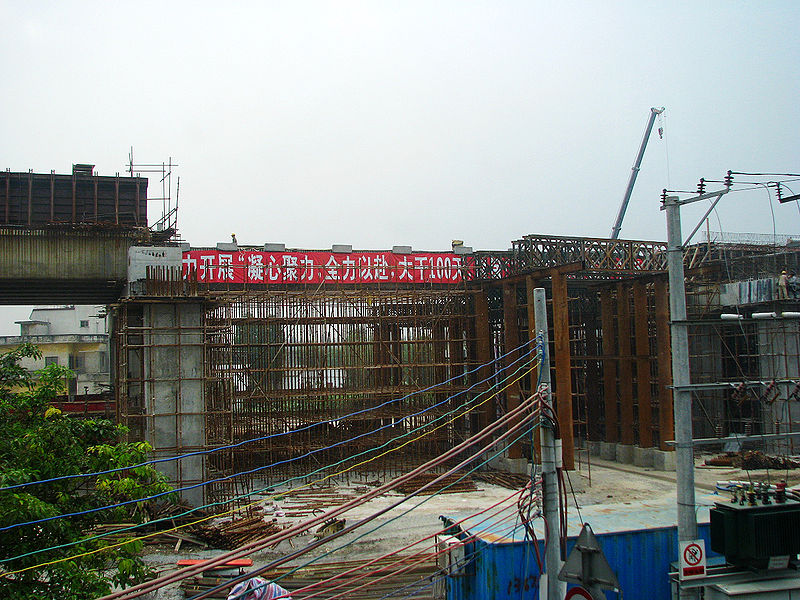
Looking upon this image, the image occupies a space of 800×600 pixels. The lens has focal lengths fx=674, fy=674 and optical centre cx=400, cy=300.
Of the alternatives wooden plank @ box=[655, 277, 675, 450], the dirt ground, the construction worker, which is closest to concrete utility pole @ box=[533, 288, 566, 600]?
the construction worker

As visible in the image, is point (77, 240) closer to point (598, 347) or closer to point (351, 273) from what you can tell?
point (351, 273)

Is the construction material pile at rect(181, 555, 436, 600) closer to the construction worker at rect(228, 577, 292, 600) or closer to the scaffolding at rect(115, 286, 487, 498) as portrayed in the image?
the construction worker at rect(228, 577, 292, 600)

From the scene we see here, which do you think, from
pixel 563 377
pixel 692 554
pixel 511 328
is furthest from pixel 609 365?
pixel 692 554

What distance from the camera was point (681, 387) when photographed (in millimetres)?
9625

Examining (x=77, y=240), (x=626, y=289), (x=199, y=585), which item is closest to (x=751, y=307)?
(x=626, y=289)

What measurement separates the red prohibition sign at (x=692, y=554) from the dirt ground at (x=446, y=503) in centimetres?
385

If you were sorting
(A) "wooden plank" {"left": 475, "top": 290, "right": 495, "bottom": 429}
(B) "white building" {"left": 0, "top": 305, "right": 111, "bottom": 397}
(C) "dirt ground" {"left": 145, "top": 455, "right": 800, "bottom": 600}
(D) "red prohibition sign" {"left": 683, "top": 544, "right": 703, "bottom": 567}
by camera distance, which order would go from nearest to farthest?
(D) "red prohibition sign" {"left": 683, "top": 544, "right": 703, "bottom": 567}
(C) "dirt ground" {"left": 145, "top": 455, "right": 800, "bottom": 600}
(A) "wooden plank" {"left": 475, "top": 290, "right": 495, "bottom": 429}
(B) "white building" {"left": 0, "top": 305, "right": 111, "bottom": 397}

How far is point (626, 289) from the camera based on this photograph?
29.9 meters

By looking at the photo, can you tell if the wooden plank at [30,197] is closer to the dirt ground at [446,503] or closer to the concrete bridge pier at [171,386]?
the concrete bridge pier at [171,386]

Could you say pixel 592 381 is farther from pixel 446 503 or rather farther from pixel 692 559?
pixel 692 559

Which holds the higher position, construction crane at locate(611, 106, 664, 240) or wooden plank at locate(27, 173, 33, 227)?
construction crane at locate(611, 106, 664, 240)

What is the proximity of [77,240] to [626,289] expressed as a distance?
75.2 ft

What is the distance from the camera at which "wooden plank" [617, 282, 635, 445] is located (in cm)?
2939

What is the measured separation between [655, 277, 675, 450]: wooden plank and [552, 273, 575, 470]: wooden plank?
18.6ft
